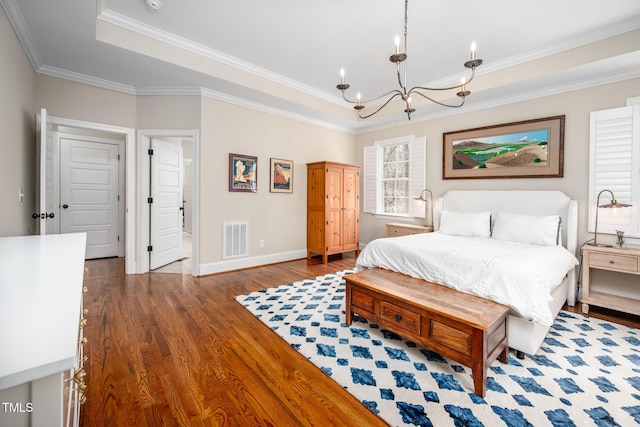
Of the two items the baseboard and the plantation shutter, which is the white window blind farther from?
the baseboard

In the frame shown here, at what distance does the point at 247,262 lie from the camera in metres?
4.65

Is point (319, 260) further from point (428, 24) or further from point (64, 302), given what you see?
point (64, 302)

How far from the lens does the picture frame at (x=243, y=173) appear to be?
173 inches

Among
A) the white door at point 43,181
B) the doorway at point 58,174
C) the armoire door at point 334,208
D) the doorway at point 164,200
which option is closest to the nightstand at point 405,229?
the armoire door at point 334,208

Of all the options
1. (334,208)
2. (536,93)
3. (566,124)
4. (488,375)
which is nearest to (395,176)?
(334,208)

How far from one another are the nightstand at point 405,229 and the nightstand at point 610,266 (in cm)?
206

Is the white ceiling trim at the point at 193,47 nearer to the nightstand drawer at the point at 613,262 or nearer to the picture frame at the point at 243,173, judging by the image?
the picture frame at the point at 243,173

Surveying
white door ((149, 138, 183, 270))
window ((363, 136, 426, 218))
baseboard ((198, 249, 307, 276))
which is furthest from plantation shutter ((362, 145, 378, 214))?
white door ((149, 138, 183, 270))

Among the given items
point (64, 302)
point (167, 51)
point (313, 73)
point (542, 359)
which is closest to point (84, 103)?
point (167, 51)

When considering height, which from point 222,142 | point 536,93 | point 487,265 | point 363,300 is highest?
point 536,93

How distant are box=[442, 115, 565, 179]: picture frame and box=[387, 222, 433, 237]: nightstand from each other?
0.96m

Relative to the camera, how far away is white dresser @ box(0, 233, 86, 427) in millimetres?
573

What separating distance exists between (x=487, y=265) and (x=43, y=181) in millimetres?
4326

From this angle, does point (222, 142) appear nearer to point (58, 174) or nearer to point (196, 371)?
point (58, 174)
